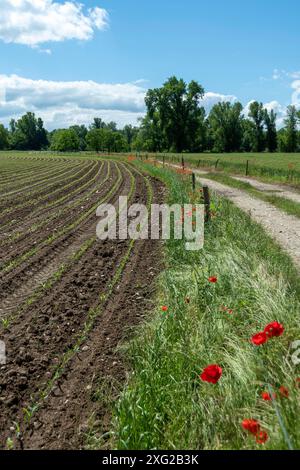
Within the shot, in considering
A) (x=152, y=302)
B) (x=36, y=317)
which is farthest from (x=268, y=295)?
(x=36, y=317)

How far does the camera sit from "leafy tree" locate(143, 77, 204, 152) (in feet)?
285

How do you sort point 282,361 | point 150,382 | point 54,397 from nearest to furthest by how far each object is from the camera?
1. point 282,361
2. point 150,382
3. point 54,397

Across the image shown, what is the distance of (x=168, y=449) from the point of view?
3.57 meters

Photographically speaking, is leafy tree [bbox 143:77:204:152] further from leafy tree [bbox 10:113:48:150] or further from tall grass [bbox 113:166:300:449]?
tall grass [bbox 113:166:300:449]

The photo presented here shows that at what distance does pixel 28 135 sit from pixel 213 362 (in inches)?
5899

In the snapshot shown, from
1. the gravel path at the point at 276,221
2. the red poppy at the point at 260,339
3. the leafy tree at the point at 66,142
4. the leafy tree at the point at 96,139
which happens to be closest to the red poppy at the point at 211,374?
the red poppy at the point at 260,339

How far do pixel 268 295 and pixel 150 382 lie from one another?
1810 mm

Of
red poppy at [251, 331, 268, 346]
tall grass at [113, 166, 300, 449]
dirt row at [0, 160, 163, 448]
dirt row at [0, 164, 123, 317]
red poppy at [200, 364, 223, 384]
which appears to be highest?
red poppy at [251, 331, 268, 346]

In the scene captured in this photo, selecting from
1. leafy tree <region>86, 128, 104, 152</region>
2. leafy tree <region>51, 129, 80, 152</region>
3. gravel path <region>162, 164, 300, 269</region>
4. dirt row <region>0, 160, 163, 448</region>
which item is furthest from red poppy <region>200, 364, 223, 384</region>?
leafy tree <region>51, 129, 80, 152</region>

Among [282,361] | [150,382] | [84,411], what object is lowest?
[84,411]

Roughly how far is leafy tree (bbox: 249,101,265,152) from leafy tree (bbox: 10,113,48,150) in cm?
7577

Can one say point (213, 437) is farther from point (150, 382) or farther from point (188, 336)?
point (188, 336)

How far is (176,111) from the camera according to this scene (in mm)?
87125

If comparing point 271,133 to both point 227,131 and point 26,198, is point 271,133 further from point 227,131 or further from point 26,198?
point 26,198
